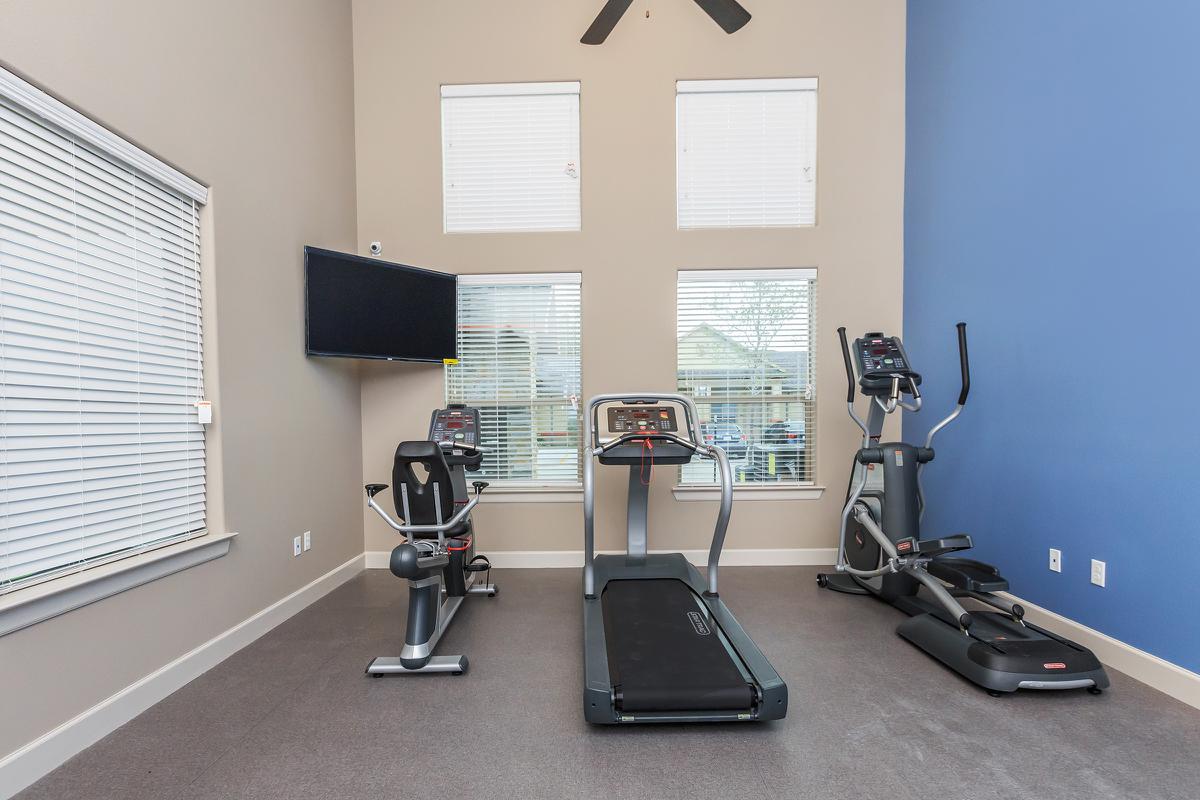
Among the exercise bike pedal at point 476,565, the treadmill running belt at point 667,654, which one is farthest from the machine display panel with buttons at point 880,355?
the exercise bike pedal at point 476,565

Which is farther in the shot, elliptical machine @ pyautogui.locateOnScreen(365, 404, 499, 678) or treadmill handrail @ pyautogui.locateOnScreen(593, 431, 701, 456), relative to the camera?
treadmill handrail @ pyautogui.locateOnScreen(593, 431, 701, 456)

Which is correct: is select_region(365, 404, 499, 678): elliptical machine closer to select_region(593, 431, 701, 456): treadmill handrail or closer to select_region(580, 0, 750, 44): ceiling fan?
select_region(593, 431, 701, 456): treadmill handrail

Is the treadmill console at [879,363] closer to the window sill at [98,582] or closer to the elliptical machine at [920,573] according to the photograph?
the elliptical machine at [920,573]

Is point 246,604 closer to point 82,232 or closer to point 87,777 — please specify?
point 87,777

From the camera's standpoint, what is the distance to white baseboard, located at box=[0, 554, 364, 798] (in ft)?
5.55

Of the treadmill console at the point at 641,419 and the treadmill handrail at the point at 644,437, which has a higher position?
the treadmill console at the point at 641,419

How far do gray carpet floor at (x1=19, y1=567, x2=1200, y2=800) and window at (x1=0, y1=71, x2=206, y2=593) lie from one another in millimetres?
837

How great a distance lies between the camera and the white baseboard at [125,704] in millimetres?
1692

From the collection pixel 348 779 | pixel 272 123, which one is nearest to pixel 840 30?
pixel 272 123

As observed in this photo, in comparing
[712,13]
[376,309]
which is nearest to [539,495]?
[376,309]

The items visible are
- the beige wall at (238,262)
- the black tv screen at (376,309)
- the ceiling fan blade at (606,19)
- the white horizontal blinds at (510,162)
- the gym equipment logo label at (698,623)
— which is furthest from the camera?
the white horizontal blinds at (510,162)

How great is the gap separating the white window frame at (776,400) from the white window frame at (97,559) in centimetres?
308

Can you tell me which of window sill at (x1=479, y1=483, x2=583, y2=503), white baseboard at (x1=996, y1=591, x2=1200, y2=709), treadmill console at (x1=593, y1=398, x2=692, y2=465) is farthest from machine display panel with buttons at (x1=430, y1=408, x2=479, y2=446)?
white baseboard at (x1=996, y1=591, x2=1200, y2=709)

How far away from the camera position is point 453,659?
243cm
